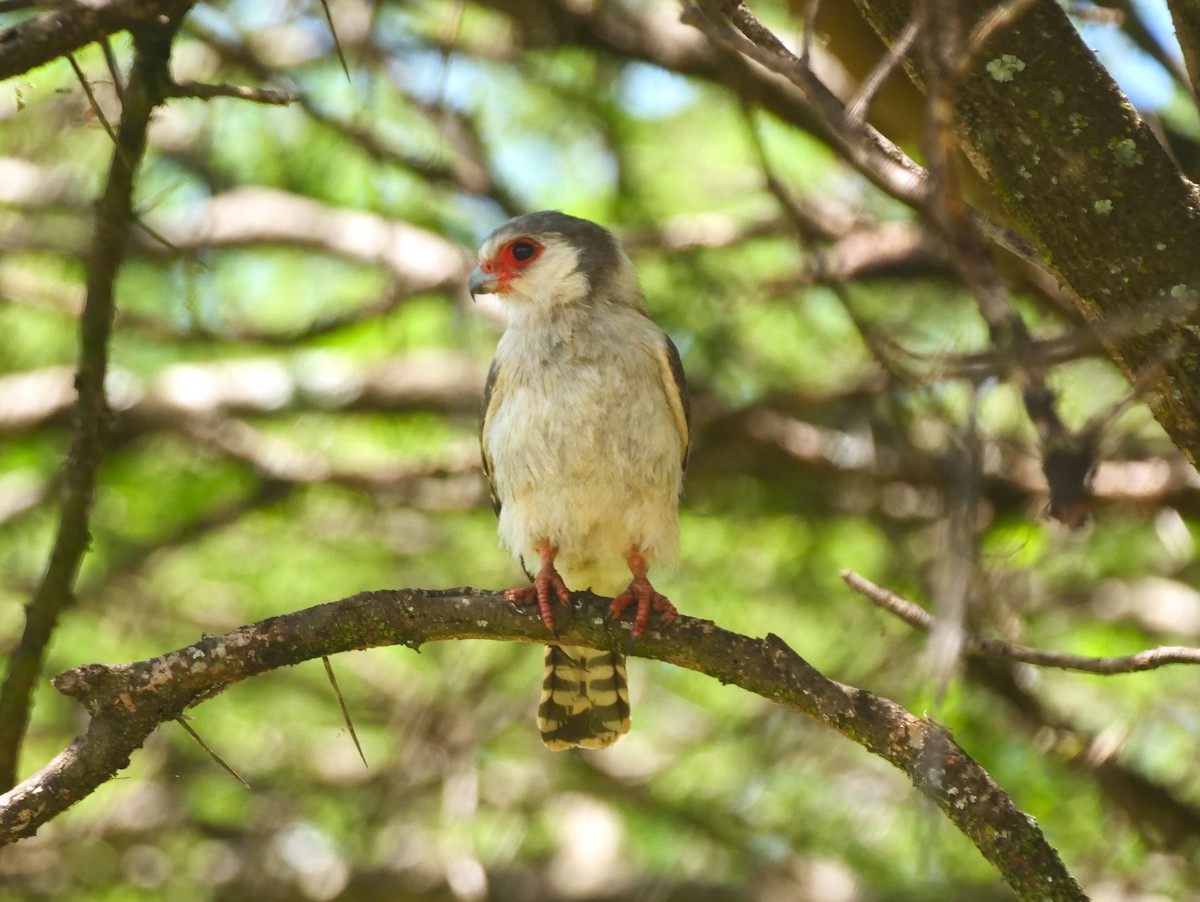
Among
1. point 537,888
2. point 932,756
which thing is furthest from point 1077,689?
point 932,756

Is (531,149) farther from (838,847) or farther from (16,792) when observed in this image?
(16,792)

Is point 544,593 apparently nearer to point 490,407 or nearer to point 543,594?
point 543,594

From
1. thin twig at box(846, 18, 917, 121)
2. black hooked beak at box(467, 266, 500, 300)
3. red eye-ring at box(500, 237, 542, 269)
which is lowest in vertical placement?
thin twig at box(846, 18, 917, 121)

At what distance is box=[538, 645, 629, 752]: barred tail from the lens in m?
5.04

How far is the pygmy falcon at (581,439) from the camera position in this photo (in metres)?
4.53

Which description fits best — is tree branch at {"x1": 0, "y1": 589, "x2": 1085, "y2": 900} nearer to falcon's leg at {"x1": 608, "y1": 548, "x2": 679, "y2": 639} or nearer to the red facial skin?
falcon's leg at {"x1": 608, "y1": 548, "x2": 679, "y2": 639}

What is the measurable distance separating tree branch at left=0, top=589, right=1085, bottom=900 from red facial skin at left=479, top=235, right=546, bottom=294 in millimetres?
1741

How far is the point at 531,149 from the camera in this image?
23.9 ft

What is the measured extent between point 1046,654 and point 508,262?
2.66m

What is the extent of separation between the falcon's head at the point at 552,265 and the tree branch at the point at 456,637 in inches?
63.5

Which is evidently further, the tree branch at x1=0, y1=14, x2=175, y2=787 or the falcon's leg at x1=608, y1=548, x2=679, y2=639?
the falcon's leg at x1=608, y1=548, x2=679, y2=639

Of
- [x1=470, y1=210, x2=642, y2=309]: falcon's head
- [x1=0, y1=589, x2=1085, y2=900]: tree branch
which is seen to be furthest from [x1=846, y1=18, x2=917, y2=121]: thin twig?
[x1=470, y1=210, x2=642, y2=309]: falcon's head

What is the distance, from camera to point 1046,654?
10.9 feet

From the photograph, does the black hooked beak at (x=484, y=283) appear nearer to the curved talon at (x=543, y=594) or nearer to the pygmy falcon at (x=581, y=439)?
the pygmy falcon at (x=581, y=439)
